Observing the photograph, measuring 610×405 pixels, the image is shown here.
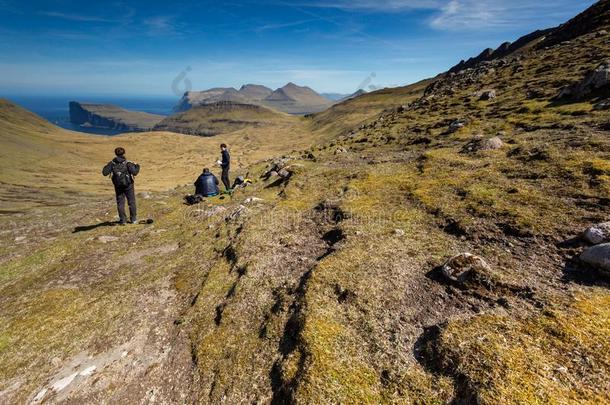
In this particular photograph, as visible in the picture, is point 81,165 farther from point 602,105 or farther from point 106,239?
point 602,105

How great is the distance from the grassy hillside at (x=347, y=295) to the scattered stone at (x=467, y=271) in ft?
0.18

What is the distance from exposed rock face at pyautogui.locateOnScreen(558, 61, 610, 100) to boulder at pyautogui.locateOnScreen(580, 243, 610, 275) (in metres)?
25.2

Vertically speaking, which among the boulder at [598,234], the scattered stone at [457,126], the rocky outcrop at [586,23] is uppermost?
the rocky outcrop at [586,23]

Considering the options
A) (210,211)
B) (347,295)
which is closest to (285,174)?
(210,211)

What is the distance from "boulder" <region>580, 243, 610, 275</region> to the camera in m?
8.43

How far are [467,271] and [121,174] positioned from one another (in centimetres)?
1912

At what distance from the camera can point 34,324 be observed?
11398 millimetres

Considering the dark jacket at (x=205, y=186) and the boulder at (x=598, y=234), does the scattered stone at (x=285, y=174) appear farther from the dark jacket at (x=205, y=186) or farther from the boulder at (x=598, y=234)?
the boulder at (x=598, y=234)

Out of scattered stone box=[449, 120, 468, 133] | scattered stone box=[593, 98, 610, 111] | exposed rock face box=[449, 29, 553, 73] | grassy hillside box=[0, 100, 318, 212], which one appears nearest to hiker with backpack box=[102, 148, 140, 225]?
scattered stone box=[449, 120, 468, 133]

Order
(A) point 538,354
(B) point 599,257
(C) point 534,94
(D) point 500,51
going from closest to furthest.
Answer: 1. (A) point 538,354
2. (B) point 599,257
3. (C) point 534,94
4. (D) point 500,51

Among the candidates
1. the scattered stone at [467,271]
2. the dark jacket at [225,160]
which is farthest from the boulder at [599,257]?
the dark jacket at [225,160]

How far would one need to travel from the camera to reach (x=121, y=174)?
1923 centimetres

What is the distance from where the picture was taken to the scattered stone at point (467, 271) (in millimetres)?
9086

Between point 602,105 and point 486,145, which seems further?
point 602,105
